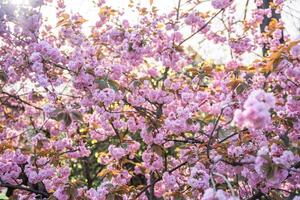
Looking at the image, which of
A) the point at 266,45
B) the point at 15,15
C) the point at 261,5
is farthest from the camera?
the point at 261,5

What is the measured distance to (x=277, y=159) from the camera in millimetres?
2629

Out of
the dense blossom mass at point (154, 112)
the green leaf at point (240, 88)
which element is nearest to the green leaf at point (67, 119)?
the dense blossom mass at point (154, 112)

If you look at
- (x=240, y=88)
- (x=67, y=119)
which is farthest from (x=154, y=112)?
(x=67, y=119)

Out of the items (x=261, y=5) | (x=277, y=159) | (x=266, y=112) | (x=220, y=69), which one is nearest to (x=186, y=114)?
(x=220, y=69)

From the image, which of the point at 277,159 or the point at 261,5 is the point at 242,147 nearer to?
the point at 277,159

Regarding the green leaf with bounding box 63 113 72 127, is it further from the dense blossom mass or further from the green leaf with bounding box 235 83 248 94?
the green leaf with bounding box 235 83 248 94

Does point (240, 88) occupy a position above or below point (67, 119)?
above

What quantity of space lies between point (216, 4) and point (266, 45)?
4.88ft

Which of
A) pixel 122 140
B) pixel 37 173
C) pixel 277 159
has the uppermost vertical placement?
pixel 122 140

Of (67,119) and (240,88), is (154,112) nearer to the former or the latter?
(240,88)

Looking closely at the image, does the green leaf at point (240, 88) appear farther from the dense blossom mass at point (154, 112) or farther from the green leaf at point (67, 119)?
the green leaf at point (67, 119)

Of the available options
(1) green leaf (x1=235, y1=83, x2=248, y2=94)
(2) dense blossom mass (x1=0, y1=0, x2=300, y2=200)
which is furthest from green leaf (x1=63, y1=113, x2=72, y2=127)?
(1) green leaf (x1=235, y1=83, x2=248, y2=94)

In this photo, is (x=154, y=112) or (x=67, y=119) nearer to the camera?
(x=67, y=119)

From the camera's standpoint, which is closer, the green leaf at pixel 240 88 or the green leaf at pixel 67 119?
the green leaf at pixel 67 119
